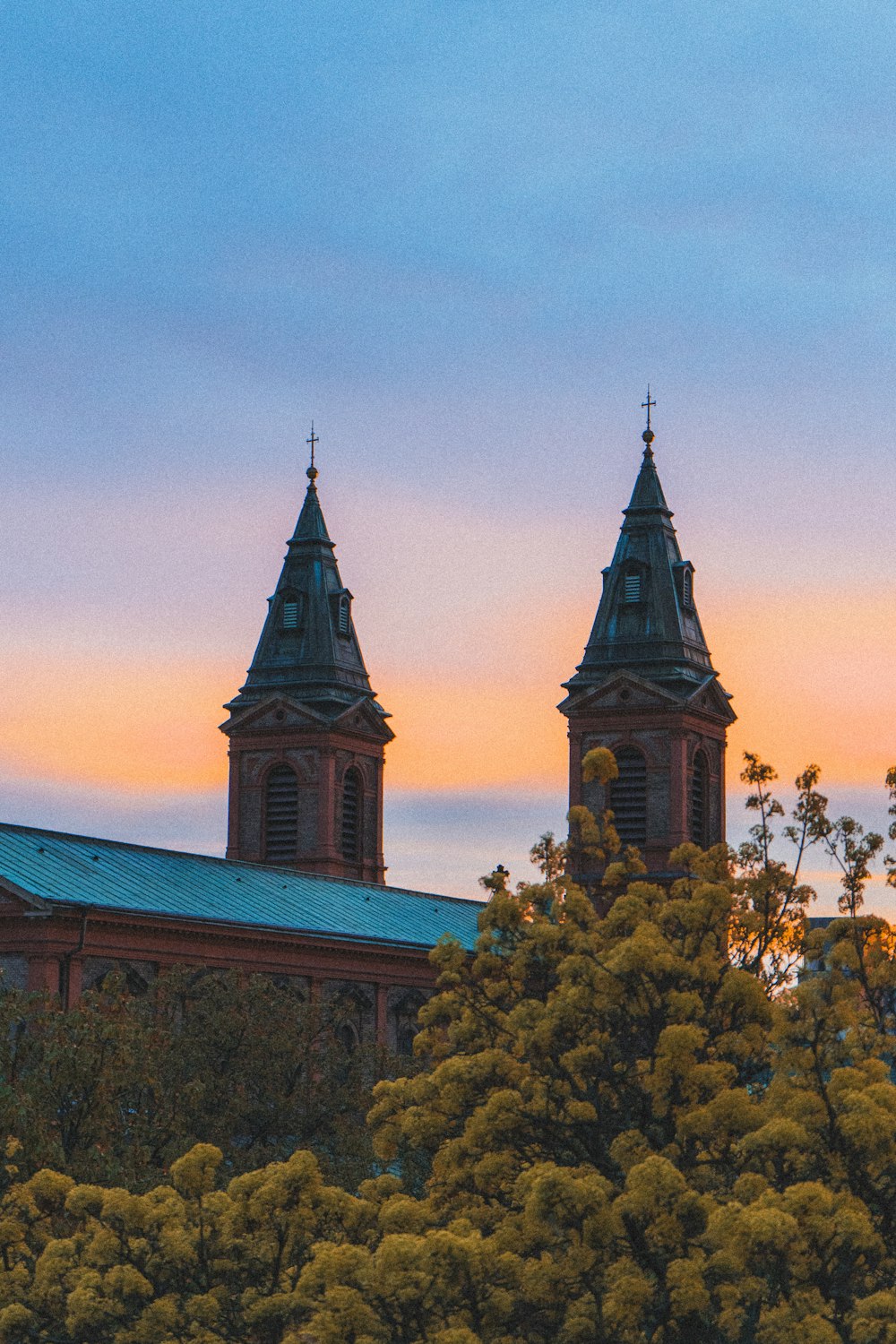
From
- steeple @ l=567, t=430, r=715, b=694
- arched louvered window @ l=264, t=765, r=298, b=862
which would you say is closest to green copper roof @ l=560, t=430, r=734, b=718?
steeple @ l=567, t=430, r=715, b=694

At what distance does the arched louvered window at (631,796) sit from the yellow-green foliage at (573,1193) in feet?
180

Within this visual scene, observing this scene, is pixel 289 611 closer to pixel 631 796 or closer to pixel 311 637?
pixel 311 637

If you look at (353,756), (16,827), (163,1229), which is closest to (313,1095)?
(16,827)

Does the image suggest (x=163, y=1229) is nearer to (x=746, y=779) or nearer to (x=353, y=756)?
(x=746, y=779)

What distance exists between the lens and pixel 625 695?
85.5m

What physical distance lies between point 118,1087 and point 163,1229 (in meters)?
13.2

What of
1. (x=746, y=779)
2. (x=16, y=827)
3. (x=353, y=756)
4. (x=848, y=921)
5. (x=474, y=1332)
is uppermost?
(x=353, y=756)

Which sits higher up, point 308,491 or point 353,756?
point 308,491

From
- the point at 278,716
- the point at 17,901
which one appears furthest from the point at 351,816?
the point at 17,901

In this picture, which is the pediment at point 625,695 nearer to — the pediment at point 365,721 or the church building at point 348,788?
the church building at point 348,788

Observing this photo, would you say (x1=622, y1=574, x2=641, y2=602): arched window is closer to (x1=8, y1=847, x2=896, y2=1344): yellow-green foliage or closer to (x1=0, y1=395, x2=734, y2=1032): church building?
(x1=0, y1=395, x2=734, y2=1032): church building

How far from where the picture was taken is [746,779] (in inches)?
1191

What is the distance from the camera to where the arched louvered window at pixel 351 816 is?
301ft

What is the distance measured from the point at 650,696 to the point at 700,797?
5287 mm
